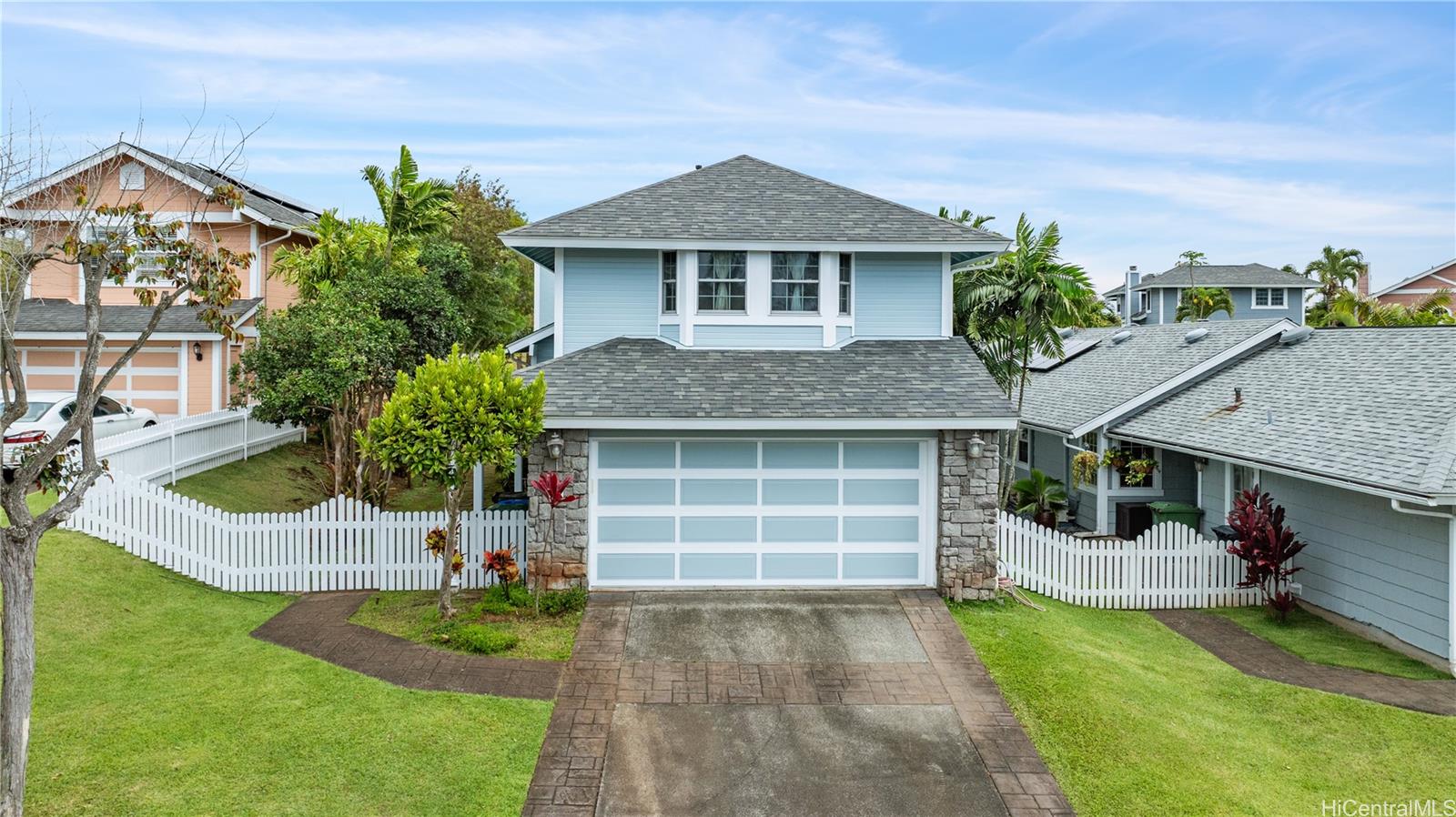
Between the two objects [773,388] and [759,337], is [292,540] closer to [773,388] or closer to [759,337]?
[773,388]

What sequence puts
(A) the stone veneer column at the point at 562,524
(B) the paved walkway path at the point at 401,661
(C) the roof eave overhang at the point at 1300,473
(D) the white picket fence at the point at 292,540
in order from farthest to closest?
(D) the white picket fence at the point at 292,540 < (A) the stone veneer column at the point at 562,524 < (C) the roof eave overhang at the point at 1300,473 < (B) the paved walkway path at the point at 401,661

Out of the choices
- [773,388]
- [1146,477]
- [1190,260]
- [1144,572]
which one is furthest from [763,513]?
[1190,260]

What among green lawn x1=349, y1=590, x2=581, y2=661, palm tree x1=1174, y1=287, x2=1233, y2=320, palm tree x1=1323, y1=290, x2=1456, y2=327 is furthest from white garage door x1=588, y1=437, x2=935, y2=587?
palm tree x1=1174, y1=287, x2=1233, y2=320

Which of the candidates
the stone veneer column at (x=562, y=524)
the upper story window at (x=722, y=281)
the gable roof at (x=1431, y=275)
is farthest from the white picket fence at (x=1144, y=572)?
the gable roof at (x=1431, y=275)

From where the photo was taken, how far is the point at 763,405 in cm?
1183

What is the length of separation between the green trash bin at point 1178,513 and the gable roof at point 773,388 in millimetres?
5348

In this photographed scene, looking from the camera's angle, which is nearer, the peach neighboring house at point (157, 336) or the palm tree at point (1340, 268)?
the peach neighboring house at point (157, 336)

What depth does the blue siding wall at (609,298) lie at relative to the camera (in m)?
13.6

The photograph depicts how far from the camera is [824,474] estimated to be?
40.3 ft

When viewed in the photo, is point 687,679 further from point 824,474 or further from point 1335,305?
point 1335,305

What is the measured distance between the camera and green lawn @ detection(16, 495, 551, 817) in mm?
6781

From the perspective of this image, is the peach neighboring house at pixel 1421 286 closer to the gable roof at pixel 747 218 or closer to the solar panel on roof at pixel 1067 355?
the solar panel on roof at pixel 1067 355

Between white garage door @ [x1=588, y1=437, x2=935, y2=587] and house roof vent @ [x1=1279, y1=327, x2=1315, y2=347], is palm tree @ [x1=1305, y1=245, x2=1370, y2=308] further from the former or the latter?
white garage door @ [x1=588, y1=437, x2=935, y2=587]

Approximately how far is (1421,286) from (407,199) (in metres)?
59.7
